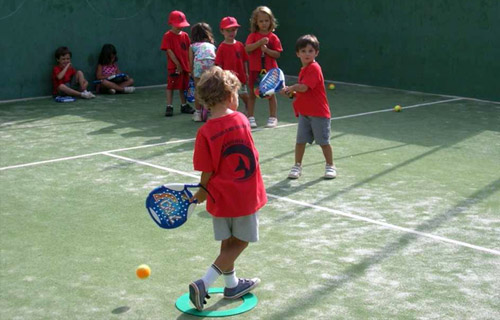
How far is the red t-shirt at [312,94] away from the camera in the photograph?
7.13 metres

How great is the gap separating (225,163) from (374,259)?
1417 mm

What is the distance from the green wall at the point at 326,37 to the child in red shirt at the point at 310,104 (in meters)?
5.63

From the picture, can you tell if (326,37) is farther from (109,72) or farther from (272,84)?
(272,84)

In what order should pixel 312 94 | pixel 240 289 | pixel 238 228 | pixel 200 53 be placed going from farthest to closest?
1. pixel 200 53
2. pixel 312 94
3. pixel 240 289
4. pixel 238 228

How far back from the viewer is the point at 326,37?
14.2 metres

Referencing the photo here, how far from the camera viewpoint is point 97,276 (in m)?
4.79

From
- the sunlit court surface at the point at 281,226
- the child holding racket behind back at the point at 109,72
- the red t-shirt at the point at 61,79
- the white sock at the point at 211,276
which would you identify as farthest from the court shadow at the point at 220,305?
the child holding racket behind back at the point at 109,72

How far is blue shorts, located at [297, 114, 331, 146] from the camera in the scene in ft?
23.8

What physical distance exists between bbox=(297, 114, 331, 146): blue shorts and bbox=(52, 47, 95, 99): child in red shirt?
18.9 ft

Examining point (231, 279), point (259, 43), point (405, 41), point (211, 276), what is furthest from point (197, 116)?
point (211, 276)

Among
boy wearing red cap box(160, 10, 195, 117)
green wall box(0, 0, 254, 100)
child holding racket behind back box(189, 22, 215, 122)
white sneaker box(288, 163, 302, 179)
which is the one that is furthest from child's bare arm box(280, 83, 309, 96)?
green wall box(0, 0, 254, 100)

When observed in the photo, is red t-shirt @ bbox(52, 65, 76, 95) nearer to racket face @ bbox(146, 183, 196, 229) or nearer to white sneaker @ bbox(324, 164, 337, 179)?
white sneaker @ bbox(324, 164, 337, 179)

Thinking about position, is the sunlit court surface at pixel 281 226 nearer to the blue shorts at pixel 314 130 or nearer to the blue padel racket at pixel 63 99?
the blue shorts at pixel 314 130

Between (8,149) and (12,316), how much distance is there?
466cm
